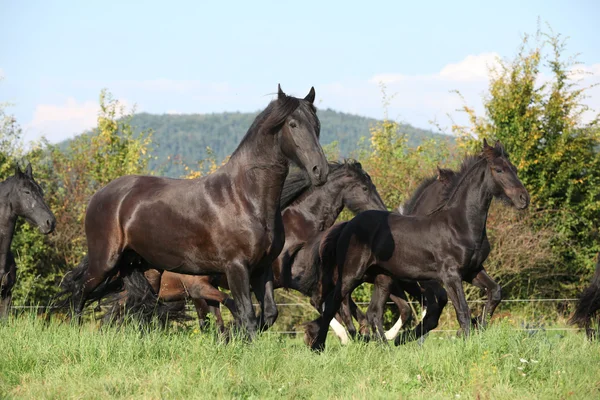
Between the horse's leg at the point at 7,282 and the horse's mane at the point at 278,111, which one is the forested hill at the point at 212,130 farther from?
the horse's mane at the point at 278,111

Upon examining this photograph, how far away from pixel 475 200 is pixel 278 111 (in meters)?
2.74

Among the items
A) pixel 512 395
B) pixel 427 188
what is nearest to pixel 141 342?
pixel 512 395

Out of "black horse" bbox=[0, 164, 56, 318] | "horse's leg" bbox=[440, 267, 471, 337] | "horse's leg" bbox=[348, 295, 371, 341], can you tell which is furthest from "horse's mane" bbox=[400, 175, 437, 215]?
"black horse" bbox=[0, 164, 56, 318]

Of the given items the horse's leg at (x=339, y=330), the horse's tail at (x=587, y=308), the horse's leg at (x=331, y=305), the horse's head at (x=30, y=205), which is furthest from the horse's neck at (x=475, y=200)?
the horse's head at (x=30, y=205)

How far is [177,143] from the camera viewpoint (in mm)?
124812

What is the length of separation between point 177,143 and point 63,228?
368 feet

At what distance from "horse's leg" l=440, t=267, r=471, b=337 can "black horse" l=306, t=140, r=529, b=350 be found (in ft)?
0.03

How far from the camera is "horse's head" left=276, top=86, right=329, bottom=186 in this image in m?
5.89

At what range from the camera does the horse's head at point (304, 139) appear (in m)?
5.89

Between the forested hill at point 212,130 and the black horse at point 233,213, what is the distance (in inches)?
4233

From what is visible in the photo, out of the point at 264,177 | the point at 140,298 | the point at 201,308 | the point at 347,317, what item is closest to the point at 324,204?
the point at 347,317

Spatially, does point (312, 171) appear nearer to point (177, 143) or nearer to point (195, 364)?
point (195, 364)

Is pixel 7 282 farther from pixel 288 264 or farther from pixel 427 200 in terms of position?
pixel 427 200

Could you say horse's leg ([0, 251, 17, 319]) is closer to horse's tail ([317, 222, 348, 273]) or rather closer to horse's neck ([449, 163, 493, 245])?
horse's tail ([317, 222, 348, 273])
